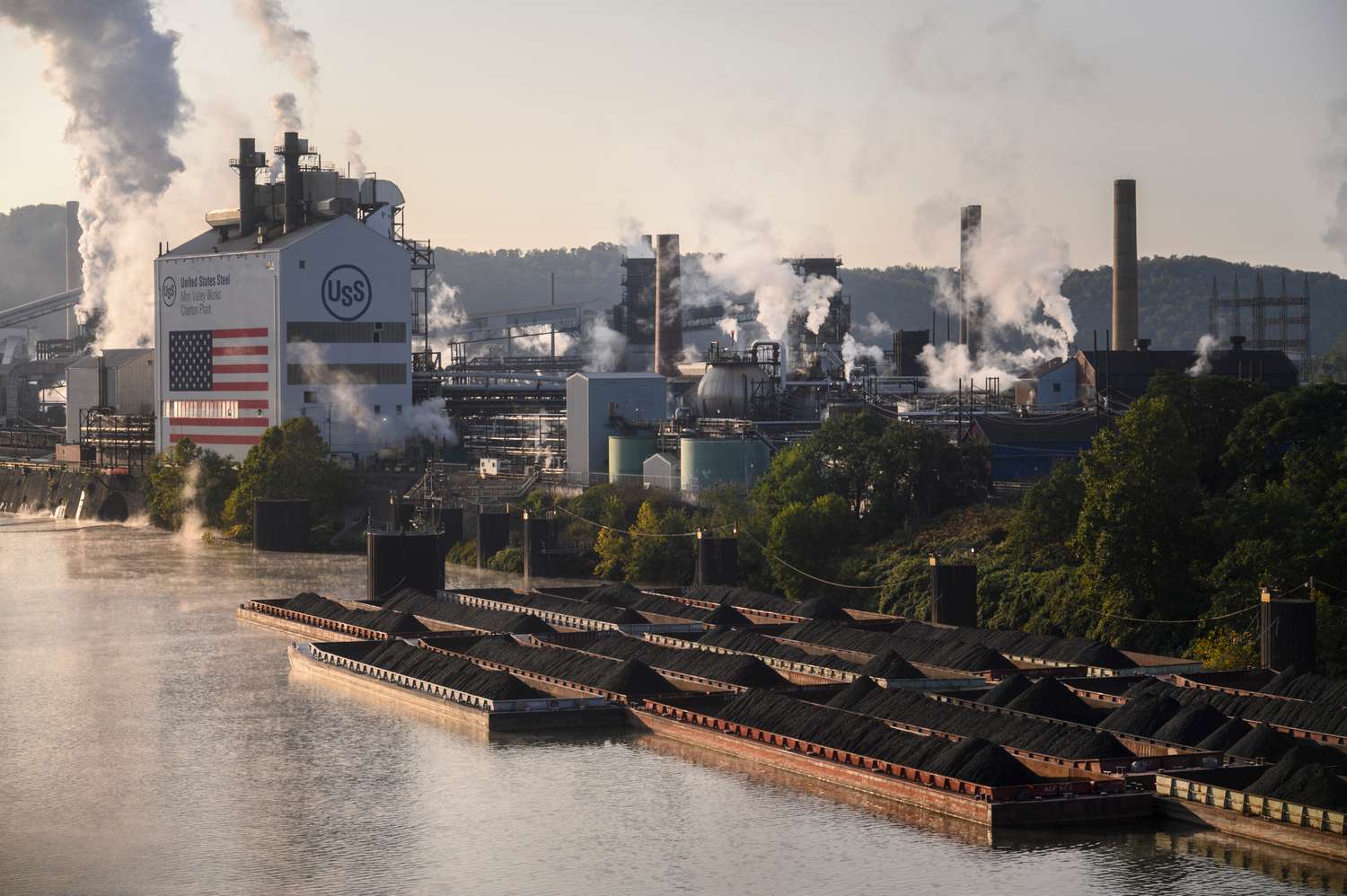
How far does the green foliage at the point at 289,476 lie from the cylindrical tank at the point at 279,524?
1541 mm

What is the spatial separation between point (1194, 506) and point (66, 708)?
66.2ft

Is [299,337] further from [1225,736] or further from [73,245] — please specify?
[73,245]

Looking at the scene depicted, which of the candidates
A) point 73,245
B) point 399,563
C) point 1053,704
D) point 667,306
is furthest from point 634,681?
point 73,245

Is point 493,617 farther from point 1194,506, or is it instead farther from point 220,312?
point 220,312

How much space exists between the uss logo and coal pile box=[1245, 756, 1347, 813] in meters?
49.9

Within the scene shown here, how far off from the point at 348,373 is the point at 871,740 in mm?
45669

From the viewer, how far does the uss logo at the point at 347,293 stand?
228ft

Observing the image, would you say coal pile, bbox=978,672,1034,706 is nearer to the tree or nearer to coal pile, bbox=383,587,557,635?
the tree

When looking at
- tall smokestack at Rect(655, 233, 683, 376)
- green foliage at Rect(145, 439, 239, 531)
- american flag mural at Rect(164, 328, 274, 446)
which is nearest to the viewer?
green foliage at Rect(145, 439, 239, 531)

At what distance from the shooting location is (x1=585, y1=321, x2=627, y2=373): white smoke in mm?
104375

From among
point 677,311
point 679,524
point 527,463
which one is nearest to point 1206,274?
point 677,311

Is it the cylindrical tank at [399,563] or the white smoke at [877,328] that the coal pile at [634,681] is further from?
the white smoke at [877,328]

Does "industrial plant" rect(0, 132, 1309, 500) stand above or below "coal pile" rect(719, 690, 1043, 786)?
above

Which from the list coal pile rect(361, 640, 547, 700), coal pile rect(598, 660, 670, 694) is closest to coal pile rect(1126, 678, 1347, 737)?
coal pile rect(598, 660, 670, 694)
